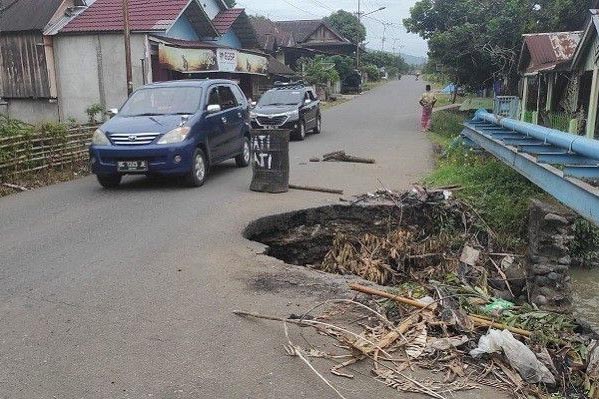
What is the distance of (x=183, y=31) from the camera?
23.1m

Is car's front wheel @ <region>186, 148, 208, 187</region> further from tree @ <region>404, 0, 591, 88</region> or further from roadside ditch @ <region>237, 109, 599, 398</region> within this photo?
tree @ <region>404, 0, 591, 88</region>

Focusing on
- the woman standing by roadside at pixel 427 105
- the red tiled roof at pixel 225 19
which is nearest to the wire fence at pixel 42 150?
the woman standing by roadside at pixel 427 105

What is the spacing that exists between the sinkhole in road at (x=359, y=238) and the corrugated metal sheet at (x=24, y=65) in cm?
1647

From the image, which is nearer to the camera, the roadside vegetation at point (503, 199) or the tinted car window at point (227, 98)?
the roadside vegetation at point (503, 199)


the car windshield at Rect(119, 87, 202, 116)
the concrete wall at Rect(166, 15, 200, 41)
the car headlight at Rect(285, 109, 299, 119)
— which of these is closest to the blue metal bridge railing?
the car windshield at Rect(119, 87, 202, 116)

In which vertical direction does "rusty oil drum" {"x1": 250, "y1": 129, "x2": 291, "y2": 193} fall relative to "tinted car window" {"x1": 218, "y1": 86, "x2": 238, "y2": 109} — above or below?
below

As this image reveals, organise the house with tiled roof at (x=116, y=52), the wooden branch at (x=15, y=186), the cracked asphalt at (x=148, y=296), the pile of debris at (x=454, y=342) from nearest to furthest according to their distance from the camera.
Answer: the cracked asphalt at (x=148, y=296)
the pile of debris at (x=454, y=342)
the wooden branch at (x=15, y=186)
the house with tiled roof at (x=116, y=52)

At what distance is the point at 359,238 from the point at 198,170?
11.2ft

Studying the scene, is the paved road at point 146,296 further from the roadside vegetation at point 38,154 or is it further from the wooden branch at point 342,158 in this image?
the wooden branch at point 342,158

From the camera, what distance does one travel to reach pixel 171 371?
3779 millimetres

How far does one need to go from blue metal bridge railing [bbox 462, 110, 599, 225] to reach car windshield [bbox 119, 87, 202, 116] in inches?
222

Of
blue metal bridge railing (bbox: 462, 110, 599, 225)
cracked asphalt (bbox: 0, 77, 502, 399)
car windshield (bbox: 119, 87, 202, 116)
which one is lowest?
cracked asphalt (bbox: 0, 77, 502, 399)

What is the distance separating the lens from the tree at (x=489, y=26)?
2130 centimetres

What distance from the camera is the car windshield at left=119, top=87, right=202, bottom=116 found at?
10.3 meters
